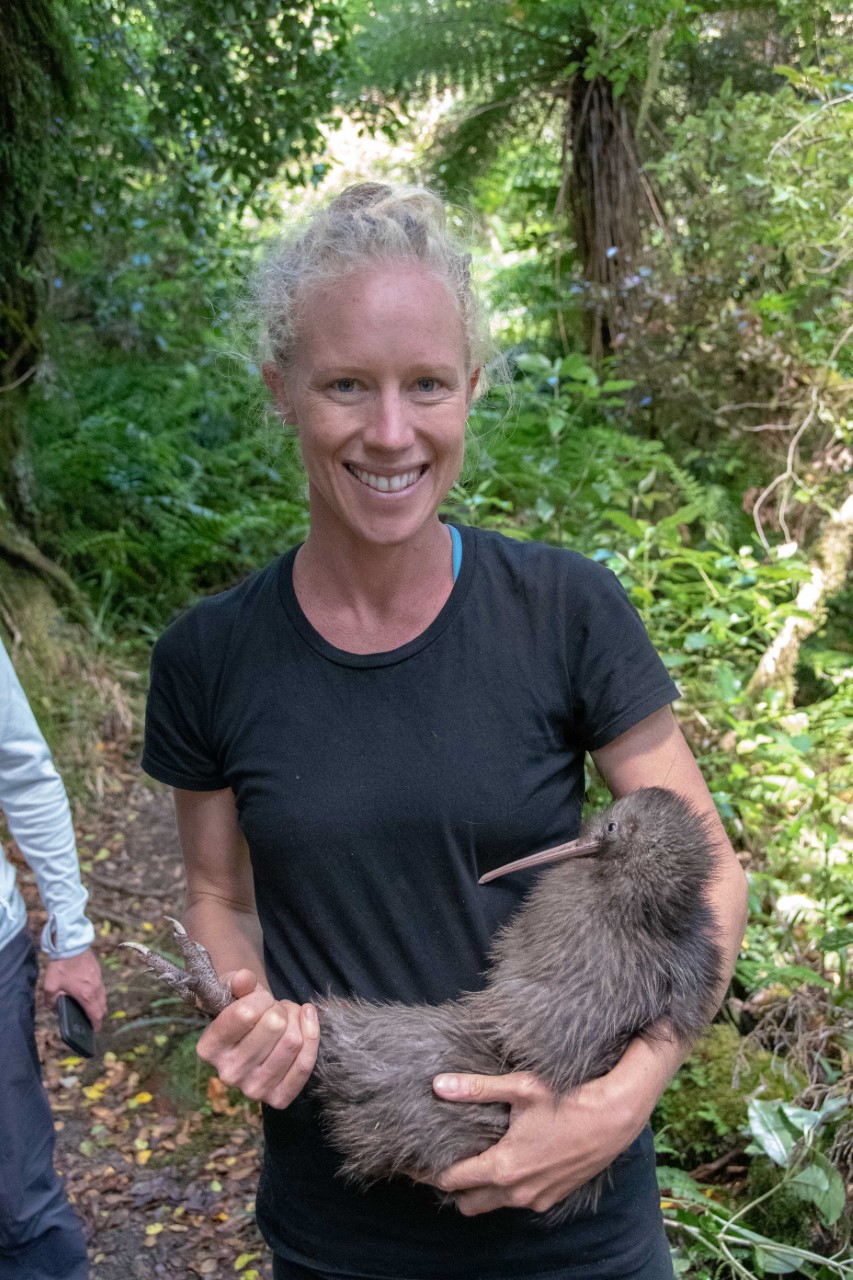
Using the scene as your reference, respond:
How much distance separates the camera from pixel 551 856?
64.1 inches

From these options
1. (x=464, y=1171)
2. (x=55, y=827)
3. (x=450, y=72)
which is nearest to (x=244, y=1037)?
(x=464, y=1171)

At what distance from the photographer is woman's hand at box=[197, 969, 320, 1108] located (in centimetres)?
142

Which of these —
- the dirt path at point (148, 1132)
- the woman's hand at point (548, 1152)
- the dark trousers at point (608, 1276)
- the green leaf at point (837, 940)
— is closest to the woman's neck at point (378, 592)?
the woman's hand at point (548, 1152)

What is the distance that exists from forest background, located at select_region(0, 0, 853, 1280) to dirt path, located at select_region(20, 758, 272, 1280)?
0.05ft

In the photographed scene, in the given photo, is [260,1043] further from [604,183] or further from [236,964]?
[604,183]

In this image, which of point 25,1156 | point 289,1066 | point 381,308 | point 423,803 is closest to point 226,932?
point 289,1066

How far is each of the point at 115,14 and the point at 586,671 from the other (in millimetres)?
4752

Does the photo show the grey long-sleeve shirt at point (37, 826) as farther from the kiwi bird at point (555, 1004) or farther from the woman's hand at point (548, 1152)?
the woman's hand at point (548, 1152)

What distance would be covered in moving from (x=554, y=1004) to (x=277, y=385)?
43.6 inches

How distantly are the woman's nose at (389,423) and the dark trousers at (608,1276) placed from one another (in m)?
1.22

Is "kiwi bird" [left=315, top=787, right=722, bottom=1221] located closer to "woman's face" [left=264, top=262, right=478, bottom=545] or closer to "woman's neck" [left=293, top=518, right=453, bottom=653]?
"woman's neck" [left=293, top=518, right=453, bottom=653]

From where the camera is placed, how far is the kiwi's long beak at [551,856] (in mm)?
1573

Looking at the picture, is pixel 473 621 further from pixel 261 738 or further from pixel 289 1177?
pixel 289 1177

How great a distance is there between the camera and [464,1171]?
1.43 metres
